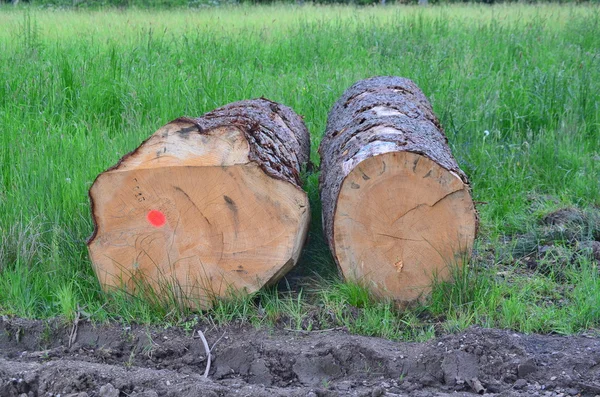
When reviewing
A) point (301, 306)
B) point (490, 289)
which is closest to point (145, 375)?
point (301, 306)

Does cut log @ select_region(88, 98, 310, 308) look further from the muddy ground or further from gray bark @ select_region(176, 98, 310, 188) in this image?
→ the muddy ground

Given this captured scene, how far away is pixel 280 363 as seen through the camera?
129 inches

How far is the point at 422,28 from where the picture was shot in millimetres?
9891

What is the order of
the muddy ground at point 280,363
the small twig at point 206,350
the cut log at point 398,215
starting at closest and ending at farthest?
the muddy ground at point 280,363 → the small twig at point 206,350 → the cut log at point 398,215

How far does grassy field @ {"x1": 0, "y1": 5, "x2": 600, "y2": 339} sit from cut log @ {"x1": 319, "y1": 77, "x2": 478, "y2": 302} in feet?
0.37

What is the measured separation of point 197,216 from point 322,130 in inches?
109

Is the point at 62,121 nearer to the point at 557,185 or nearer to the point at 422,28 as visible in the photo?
the point at 557,185

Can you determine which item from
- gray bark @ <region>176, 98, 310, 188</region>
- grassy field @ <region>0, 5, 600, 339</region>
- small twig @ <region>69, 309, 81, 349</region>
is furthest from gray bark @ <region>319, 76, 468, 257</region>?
small twig @ <region>69, 309, 81, 349</region>

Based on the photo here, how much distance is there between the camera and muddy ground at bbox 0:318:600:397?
9.77 ft

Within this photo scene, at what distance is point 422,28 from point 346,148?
6.37 metres

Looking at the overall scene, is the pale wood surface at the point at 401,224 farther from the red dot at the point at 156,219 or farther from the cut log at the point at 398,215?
the red dot at the point at 156,219

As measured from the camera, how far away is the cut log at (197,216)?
353 cm

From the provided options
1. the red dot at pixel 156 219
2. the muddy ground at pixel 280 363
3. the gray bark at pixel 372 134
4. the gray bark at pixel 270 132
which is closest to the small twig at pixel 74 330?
the muddy ground at pixel 280 363

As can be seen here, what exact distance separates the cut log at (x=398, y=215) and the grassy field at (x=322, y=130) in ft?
0.37
